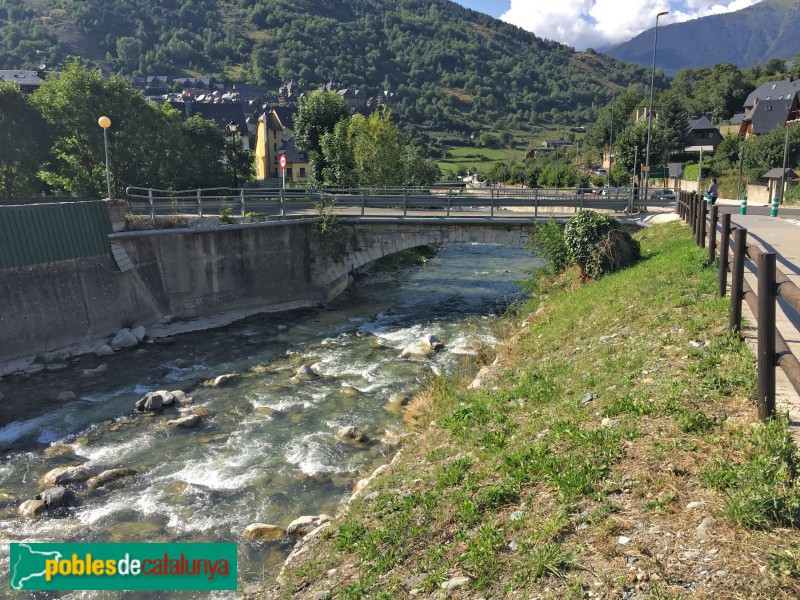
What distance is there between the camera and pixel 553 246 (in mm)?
21156

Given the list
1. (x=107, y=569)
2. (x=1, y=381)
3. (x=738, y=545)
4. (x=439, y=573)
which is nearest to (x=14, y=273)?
(x=1, y=381)

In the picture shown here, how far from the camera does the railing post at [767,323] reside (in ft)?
18.0

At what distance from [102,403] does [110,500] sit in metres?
5.76

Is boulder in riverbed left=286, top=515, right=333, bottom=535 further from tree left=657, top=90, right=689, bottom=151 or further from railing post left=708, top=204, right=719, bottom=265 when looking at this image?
tree left=657, top=90, right=689, bottom=151

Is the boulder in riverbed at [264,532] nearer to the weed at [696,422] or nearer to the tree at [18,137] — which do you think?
the weed at [696,422]

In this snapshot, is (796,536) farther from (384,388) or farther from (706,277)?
(384,388)

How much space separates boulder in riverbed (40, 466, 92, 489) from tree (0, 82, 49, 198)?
113ft

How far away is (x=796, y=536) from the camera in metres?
4.50

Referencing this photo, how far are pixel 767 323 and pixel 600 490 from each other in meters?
2.21

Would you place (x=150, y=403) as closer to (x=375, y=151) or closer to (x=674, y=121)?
(x=375, y=151)

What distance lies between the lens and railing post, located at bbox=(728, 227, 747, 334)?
7391 mm

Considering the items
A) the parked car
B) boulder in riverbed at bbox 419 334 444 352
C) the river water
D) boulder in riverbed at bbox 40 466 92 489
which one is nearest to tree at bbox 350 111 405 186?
the parked car

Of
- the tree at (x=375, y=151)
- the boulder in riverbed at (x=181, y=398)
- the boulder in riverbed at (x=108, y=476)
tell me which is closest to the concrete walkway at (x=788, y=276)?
the boulder in riverbed at (x=108, y=476)

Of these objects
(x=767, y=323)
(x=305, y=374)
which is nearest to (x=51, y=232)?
(x=305, y=374)
